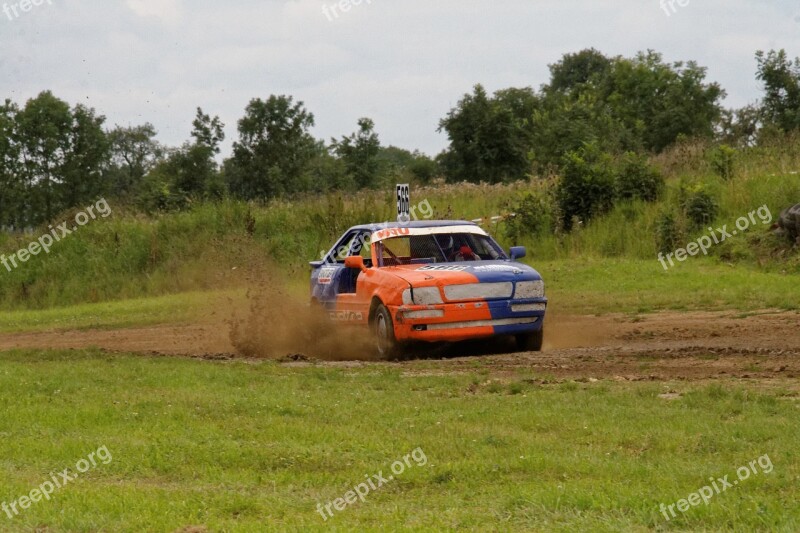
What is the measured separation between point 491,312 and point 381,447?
5541 mm

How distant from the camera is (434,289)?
13.0 metres

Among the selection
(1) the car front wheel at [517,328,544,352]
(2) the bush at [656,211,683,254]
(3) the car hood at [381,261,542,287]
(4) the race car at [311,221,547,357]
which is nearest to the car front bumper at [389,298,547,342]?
(4) the race car at [311,221,547,357]

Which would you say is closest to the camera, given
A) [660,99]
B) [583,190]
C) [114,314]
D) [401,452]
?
[401,452]

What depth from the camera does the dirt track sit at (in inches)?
432

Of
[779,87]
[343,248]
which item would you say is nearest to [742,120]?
[779,87]

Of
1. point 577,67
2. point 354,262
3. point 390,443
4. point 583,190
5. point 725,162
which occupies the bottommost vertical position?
point 390,443

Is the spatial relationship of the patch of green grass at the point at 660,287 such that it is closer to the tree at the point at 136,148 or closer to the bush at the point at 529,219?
the bush at the point at 529,219

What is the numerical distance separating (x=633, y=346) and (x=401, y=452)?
632cm

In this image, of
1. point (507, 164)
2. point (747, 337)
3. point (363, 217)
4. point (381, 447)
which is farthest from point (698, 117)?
point (381, 447)

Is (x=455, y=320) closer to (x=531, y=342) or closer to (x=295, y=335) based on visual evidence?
(x=531, y=342)

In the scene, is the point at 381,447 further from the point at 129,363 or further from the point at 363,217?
the point at 363,217

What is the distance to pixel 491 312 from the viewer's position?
13109mm

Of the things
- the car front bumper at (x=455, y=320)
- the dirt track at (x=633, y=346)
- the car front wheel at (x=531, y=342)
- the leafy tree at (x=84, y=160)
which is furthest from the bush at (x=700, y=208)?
the leafy tree at (x=84, y=160)

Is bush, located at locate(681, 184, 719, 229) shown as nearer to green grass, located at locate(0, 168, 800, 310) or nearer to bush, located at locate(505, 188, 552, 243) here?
green grass, located at locate(0, 168, 800, 310)
